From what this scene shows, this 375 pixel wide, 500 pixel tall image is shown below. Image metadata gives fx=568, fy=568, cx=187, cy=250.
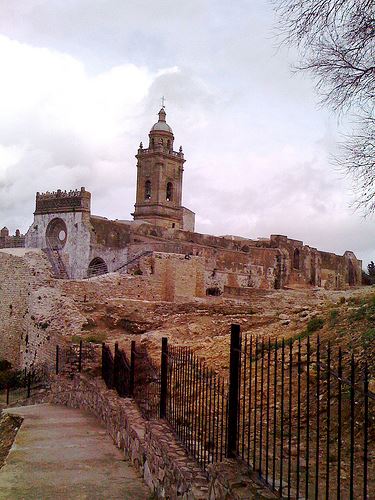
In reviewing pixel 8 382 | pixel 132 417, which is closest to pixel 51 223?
pixel 8 382

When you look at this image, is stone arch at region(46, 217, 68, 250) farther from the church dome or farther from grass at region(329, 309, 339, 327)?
grass at region(329, 309, 339, 327)

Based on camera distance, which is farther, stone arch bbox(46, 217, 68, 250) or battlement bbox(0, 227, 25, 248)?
battlement bbox(0, 227, 25, 248)

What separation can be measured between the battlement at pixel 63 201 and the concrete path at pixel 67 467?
23805mm

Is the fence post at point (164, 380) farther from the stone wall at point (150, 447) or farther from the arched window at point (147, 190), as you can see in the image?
the arched window at point (147, 190)

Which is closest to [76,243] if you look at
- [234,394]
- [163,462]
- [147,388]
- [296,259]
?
[296,259]

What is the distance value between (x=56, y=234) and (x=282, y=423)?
1252 inches

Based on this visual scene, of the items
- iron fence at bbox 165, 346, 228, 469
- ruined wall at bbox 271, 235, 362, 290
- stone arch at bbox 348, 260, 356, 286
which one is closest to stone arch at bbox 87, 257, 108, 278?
ruined wall at bbox 271, 235, 362, 290

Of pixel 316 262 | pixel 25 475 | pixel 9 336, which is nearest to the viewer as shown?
pixel 25 475

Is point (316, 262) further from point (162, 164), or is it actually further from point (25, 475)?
point (25, 475)

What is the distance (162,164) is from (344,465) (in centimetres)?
4312

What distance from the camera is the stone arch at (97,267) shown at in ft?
104

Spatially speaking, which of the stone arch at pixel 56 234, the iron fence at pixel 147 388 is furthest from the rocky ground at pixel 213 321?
the stone arch at pixel 56 234

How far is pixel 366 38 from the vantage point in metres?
7.17

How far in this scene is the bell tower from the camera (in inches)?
1841
